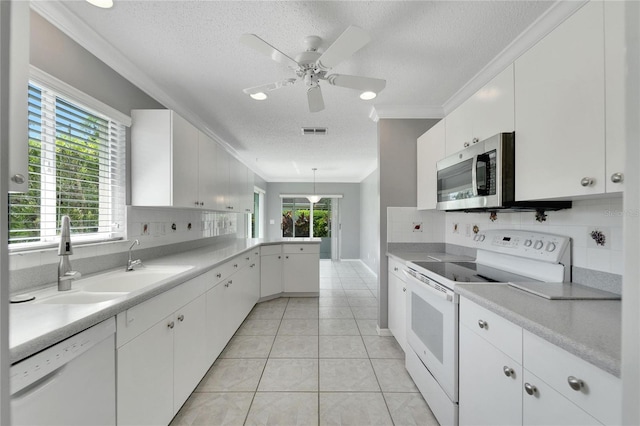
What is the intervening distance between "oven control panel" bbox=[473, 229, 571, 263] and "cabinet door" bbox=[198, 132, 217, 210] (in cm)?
258

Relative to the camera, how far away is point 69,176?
1668 millimetres

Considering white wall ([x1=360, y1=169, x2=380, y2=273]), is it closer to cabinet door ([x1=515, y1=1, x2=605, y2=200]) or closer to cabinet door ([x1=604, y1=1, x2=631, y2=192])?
cabinet door ([x1=515, y1=1, x2=605, y2=200])

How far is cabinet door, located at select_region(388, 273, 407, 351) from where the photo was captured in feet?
7.68

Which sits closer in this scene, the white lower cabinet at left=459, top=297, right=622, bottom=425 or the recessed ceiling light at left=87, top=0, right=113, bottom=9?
the white lower cabinet at left=459, top=297, right=622, bottom=425

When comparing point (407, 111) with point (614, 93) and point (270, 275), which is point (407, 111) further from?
point (270, 275)

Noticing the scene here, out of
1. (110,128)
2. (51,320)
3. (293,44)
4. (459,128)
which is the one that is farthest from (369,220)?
(51,320)

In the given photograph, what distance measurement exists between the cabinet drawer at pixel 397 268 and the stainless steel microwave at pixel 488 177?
0.68 m

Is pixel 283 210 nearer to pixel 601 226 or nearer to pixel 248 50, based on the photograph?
pixel 248 50

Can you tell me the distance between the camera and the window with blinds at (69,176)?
1427mm

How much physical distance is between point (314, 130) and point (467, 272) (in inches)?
100

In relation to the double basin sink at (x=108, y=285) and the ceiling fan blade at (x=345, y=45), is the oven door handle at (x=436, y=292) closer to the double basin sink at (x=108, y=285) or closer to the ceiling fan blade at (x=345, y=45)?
the ceiling fan blade at (x=345, y=45)

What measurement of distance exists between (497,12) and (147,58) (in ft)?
7.63

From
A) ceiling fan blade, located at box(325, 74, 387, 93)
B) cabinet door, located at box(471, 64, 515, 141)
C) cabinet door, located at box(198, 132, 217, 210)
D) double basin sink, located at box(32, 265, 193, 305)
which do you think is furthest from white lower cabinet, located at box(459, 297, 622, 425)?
cabinet door, located at box(198, 132, 217, 210)

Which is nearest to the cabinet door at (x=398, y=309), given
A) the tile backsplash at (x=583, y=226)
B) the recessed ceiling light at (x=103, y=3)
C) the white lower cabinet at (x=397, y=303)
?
the white lower cabinet at (x=397, y=303)
